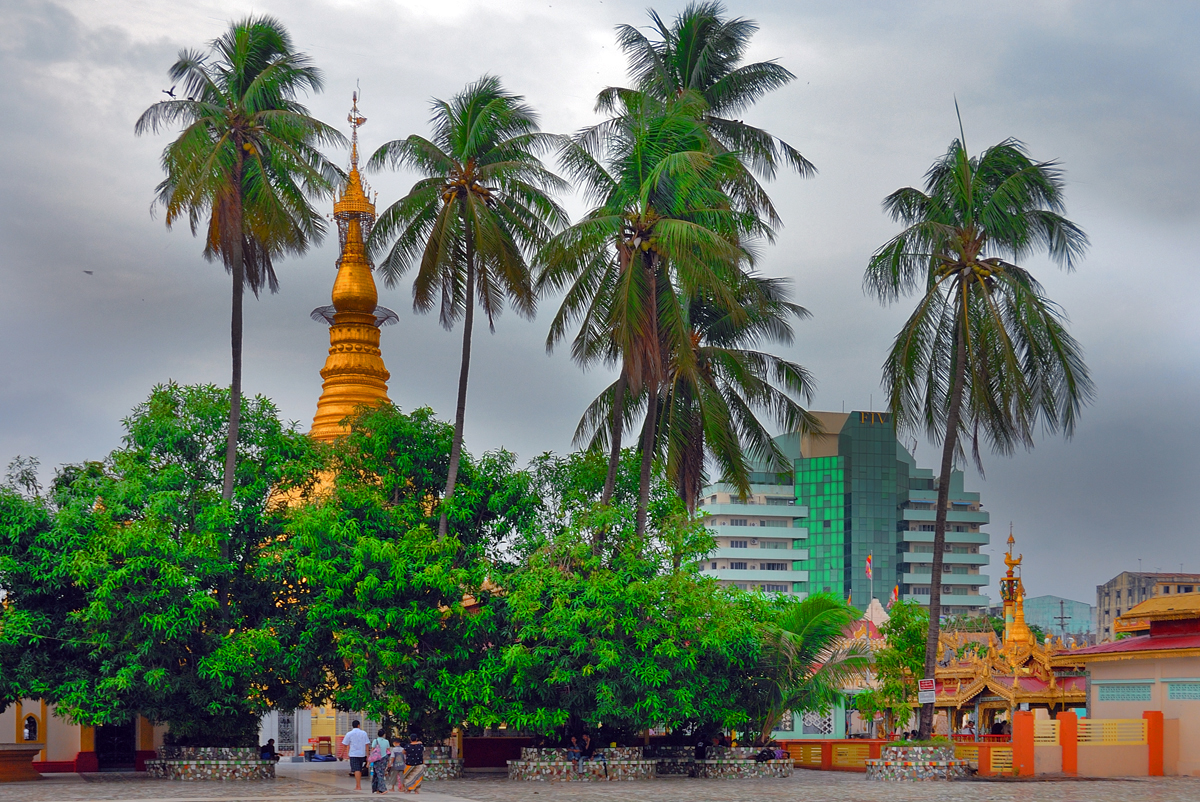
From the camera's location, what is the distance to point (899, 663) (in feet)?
157

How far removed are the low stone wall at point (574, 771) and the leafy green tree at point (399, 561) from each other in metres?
2.09

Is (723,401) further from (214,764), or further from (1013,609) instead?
(1013,609)

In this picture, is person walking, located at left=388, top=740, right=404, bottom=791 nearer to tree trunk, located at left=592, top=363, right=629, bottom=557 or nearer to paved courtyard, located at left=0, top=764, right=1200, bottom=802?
paved courtyard, located at left=0, top=764, right=1200, bottom=802

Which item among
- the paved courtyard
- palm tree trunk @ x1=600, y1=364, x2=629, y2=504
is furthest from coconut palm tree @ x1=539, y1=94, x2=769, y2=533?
the paved courtyard

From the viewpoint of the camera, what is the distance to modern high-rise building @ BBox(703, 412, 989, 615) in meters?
147

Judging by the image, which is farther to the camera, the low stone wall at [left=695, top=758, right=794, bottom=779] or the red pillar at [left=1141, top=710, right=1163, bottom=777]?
the low stone wall at [left=695, top=758, right=794, bottom=779]

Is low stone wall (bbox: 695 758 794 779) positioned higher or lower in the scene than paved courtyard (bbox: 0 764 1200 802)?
lower

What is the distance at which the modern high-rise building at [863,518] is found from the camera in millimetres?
147250

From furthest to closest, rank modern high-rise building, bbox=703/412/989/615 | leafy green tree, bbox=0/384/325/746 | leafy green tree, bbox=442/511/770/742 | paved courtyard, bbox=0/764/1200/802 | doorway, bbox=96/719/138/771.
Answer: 1. modern high-rise building, bbox=703/412/989/615
2. doorway, bbox=96/719/138/771
3. leafy green tree, bbox=442/511/770/742
4. leafy green tree, bbox=0/384/325/746
5. paved courtyard, bbox=0/764/1200/802

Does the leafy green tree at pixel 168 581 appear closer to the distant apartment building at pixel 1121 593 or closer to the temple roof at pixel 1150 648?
the temple roof at pixel 1150 648

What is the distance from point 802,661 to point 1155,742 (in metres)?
8.95

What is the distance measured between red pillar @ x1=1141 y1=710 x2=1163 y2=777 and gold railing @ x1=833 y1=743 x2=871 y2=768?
8.38 metres

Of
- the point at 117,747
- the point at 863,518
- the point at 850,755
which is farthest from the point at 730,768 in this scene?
the point at 863,518

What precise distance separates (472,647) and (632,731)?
14.9 feet
